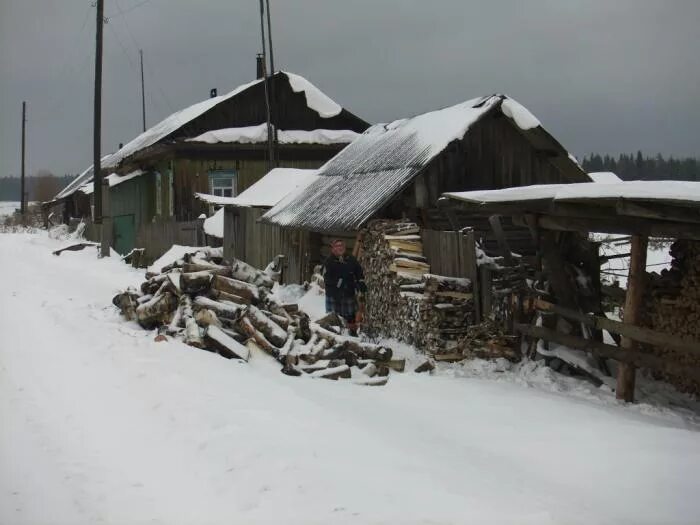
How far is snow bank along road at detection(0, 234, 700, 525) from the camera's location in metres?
4.45

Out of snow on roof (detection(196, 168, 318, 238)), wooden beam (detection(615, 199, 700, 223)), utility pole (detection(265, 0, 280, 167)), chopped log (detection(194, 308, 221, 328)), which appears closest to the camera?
wooden beam (detection(615, 199, 700, 223))

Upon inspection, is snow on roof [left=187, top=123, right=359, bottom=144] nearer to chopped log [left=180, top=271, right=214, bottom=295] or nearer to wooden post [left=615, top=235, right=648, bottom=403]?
chopped log [left=180, top=271, right=214, bottom=295]

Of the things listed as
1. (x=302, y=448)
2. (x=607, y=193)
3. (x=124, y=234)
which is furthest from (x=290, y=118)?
(x=302, y=448)

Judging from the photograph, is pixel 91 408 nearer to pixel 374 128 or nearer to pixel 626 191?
pixel 626 191

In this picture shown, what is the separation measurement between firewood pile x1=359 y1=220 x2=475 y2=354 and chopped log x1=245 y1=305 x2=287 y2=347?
1.94 meters

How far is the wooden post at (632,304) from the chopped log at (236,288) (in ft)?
17.1

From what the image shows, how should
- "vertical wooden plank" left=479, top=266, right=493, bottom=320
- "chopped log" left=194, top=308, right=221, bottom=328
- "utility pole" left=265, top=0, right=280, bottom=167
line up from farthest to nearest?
"utility pole" left=265, top=0, right=280, bottom=167, "vertical wooden plank" left=479, top=266, right=493, bottom=320, "chopped log" left=194, top=308, right=221, bottom=328

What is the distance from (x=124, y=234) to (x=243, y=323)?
76.3ft

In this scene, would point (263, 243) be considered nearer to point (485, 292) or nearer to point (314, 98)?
point (485, 292)

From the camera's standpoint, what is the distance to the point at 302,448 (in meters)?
5.38

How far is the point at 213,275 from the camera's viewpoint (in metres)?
10.5

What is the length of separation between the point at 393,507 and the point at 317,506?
1.61ft

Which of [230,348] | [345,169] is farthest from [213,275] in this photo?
[345,169]

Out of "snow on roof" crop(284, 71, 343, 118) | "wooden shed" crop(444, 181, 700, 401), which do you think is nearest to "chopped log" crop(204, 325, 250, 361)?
"wooden shed" crop(444, 181, 700, 401)
